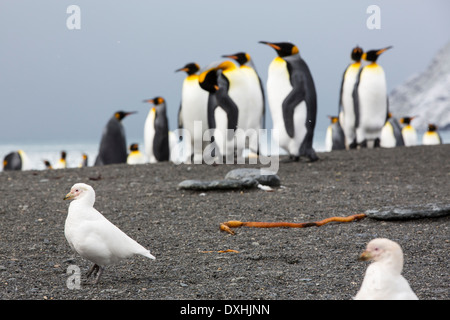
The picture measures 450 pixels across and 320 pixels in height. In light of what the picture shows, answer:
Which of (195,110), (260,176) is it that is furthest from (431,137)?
(260,176)

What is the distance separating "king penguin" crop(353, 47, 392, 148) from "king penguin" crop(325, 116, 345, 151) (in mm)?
3597

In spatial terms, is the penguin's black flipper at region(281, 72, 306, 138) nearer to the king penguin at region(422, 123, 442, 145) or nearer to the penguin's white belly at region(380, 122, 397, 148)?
the penguin's white belly at region(380, 122, 397, 148)

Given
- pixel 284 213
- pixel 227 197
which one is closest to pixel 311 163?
pixel 227 197

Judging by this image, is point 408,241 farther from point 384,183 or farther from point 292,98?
point 292,98

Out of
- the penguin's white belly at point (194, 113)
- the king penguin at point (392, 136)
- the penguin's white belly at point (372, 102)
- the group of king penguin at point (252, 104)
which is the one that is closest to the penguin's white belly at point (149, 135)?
the penguin's white belly at point (194, 113)

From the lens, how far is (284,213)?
17.3 feet

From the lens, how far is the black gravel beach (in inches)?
125

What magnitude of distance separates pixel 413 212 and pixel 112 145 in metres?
9.63

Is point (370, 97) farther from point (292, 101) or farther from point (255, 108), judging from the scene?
point (292, 101)

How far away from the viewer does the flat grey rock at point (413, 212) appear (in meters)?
4.76

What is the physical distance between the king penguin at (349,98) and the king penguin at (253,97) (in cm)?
315

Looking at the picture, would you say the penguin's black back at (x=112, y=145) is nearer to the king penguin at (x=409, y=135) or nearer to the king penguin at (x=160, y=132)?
the king penguin at (x=160, y=132)

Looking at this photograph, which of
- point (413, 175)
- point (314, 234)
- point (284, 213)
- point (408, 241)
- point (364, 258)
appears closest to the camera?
point (364, 258)
